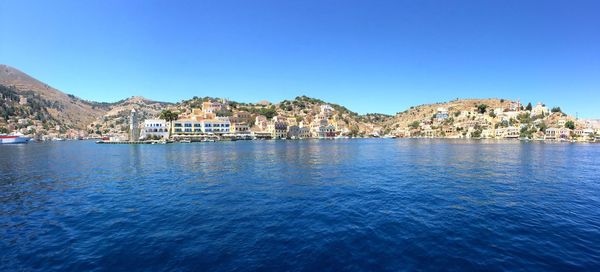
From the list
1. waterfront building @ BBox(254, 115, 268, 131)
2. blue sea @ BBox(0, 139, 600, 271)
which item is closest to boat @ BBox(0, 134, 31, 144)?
waterfront building @ BBox(254, 115, 268, 131)

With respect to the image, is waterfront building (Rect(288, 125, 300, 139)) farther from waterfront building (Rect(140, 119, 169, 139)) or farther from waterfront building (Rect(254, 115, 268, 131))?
waterfront building (Rect(140, 119, 169, 139))

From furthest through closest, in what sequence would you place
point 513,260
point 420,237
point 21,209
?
point 21,209 → point 420,237 → point 513,260

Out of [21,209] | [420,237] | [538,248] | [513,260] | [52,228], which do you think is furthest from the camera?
[21,209]

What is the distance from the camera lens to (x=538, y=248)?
12664 mm

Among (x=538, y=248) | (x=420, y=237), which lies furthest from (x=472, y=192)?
(x=420, y=237)

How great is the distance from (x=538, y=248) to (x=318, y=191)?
50.9ft

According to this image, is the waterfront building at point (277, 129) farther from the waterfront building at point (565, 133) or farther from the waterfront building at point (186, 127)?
the waterfront building at point (565, 133)

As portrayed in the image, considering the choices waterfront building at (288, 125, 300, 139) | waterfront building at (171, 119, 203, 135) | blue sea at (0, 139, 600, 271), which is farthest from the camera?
waterfront building at (288, 125, 300, 139)

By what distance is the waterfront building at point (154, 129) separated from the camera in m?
142

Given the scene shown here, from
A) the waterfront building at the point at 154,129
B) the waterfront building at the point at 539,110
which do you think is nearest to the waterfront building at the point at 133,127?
the waterfront building at the point at 154,129

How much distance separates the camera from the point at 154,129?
143375mm

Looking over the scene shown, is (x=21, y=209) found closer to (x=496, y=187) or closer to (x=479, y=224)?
(x=479, y=224)

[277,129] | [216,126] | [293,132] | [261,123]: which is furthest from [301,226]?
[293,132]

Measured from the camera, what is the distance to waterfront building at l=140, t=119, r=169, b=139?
142 metres
